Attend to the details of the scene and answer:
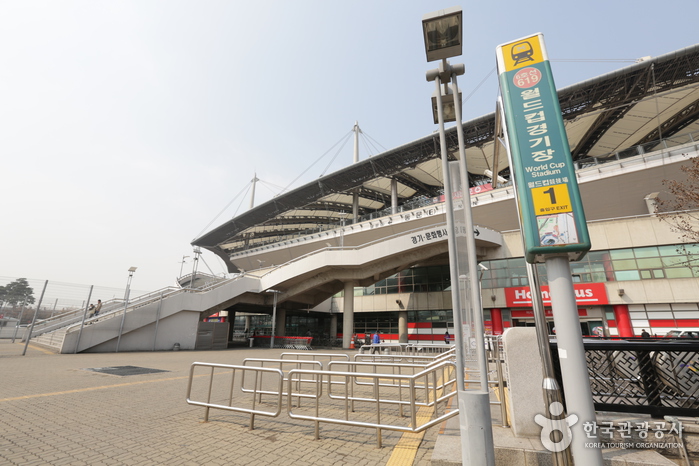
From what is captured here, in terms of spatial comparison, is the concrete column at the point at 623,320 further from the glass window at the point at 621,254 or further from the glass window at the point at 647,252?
the glass window at the point at 647,252

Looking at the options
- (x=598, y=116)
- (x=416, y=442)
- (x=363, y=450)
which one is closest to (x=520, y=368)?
(x=416, y=442)

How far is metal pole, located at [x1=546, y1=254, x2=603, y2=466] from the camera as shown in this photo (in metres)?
2.46

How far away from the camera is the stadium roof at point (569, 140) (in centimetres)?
2387

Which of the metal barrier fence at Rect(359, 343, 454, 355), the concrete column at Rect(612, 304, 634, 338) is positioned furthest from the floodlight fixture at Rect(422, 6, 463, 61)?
the concrete column at Rect(612, 304, 634, 338)

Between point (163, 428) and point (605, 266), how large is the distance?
2662cm

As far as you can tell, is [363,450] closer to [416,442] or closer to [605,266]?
[416,442]

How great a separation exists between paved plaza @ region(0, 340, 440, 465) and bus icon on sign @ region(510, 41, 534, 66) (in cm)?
470

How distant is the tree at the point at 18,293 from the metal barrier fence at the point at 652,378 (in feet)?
70.8

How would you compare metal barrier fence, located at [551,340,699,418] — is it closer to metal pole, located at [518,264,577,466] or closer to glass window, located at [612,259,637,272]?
metal pole, located at [518,264,577,466]

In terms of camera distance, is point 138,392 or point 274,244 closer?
point 138,392

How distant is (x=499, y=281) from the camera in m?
24.8

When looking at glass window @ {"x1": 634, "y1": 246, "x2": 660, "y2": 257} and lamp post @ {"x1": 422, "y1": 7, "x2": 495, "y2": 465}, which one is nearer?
lamp post @ {"x1": 422, "y1": 7, "x2": 495, "y2": 465}

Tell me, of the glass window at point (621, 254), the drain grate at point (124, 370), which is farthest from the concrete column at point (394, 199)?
the drain grate at point (124, 370)

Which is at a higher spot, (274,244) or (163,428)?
(274,244)
